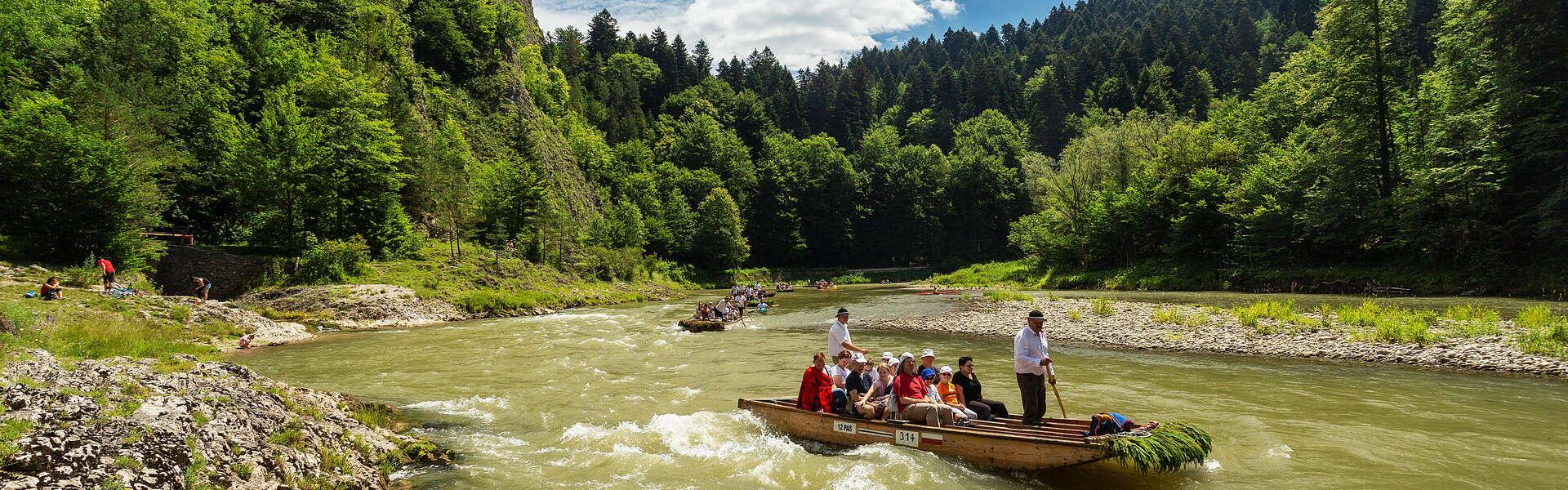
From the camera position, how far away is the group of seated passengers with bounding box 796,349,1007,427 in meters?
10.0

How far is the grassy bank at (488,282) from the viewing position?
32125 mm

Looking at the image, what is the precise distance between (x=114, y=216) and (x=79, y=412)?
2502 cm

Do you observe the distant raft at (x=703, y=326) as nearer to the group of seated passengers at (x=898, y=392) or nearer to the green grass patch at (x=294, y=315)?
the green grass patch at (x=294, y=315)

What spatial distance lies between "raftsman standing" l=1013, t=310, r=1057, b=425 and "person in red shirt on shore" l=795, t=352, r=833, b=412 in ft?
10.4

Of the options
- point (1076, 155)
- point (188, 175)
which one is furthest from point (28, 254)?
point (1076, 155)

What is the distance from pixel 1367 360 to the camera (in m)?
15.6

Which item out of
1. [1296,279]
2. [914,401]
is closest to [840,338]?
[914,401]

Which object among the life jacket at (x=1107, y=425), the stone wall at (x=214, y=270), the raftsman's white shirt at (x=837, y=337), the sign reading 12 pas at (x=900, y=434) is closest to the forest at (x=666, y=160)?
the stone wall at (x=214, y=270)

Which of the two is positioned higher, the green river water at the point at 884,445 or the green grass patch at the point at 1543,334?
the green grass patch at the point at 1543,334

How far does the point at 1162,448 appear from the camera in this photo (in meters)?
7.88

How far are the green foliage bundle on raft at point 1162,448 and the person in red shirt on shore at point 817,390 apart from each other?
448 centimetres

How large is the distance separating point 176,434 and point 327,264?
2782cm

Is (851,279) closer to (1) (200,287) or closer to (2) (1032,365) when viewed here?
(1) (200,287)

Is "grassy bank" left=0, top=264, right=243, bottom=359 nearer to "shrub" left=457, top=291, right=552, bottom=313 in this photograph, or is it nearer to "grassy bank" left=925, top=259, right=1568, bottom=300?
"shrub" left=457, top=291, right=552, bottom=313
